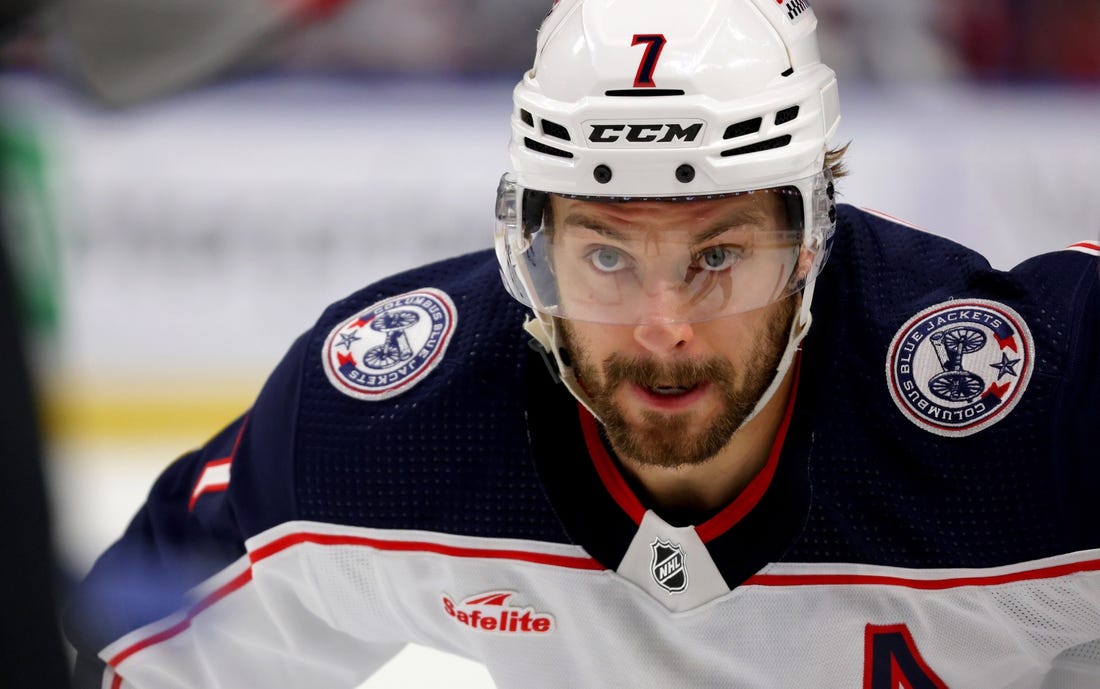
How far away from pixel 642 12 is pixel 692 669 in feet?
3.30

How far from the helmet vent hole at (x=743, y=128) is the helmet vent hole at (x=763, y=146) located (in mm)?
18

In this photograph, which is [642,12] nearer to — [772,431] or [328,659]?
[772,431]

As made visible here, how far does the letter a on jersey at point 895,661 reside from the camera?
82.0 inches

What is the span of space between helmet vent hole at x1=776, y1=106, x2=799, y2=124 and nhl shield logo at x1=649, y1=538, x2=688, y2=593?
2.10 feet

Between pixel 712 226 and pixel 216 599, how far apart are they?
1037 mm

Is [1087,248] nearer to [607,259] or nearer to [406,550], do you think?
[607,259]

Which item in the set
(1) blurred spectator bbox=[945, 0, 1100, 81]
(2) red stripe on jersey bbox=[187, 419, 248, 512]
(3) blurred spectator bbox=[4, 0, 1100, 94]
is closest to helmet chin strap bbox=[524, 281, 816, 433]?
(2) red stripe on jersey bbox=[187, 419, 248, 512]

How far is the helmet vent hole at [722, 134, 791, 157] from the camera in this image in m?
1.85

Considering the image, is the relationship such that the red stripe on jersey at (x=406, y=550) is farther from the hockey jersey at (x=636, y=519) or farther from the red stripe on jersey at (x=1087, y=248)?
the red stripe on jersey at (x=1087, y=248)

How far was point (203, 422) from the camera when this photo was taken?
3.71m

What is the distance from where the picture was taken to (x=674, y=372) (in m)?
1.93

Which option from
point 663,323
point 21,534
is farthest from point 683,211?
point 21,534

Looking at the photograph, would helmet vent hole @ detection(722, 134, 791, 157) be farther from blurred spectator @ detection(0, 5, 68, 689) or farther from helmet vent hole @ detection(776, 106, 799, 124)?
blurred spectator @ detection(0, 5, 68, 689)

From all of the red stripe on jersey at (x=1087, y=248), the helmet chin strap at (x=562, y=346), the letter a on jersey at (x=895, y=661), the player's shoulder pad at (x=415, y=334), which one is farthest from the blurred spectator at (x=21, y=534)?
the red stripe on jersey at (x=1087, y=248)
